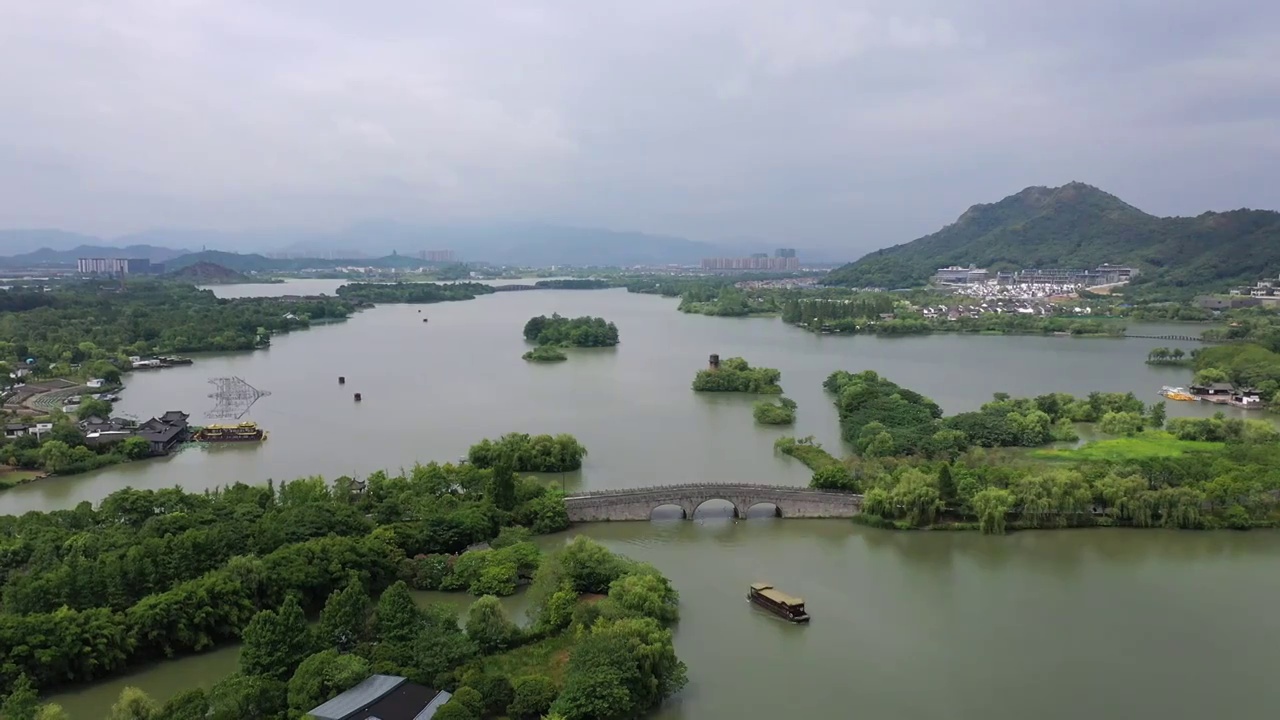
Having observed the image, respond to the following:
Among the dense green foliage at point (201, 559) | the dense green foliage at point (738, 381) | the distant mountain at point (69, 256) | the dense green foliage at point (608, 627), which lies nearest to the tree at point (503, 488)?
the dense green foliage at point (201, 559)

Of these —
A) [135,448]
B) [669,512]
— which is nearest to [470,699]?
[669,512]

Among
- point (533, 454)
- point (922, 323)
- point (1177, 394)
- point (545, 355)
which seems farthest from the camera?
point (922, 323)

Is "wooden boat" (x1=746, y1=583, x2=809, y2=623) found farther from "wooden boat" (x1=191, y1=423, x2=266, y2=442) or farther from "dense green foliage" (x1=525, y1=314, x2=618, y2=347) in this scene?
"dense green foliage" (x1=525, y1=314, x2=618, y2=347)

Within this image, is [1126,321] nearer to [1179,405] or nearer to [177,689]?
[1179,405]

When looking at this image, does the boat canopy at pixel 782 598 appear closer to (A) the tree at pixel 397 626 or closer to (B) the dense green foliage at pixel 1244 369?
(A) the tree at pixel 397 626

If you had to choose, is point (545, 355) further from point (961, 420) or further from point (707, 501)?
point (707, 501)

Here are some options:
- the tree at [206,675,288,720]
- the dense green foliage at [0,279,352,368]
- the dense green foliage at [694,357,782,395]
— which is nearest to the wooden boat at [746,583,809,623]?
the tree at [206,675,288,720]

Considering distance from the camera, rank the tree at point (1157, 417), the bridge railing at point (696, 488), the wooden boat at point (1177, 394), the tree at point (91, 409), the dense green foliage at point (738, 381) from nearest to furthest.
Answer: the bridge railing at point (696, 488) → the tree at point (1157, 417) → the tree at point (91, 409) → the wooden boat at point (1177, 394) → the dense green foliage at point (738, 381)
